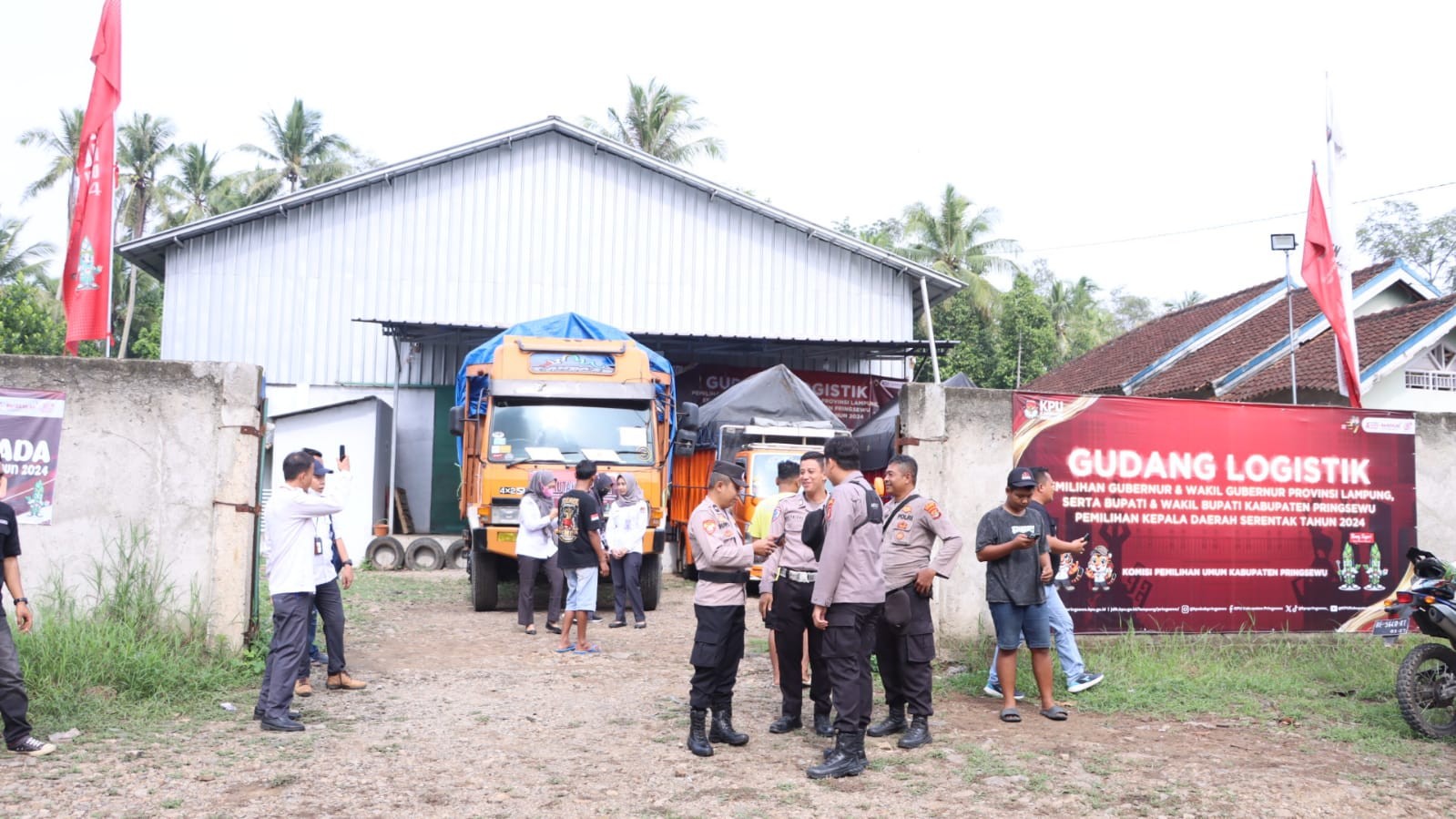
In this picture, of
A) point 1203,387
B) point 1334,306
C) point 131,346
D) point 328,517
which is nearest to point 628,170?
point 1203,387

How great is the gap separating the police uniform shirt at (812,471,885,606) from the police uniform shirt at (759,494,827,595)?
0.24 metres

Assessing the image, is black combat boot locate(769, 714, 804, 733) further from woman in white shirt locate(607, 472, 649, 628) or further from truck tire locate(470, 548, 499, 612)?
truck tire locate(470, 548, 499, 612)

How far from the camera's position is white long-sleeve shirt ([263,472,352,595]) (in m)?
6.78

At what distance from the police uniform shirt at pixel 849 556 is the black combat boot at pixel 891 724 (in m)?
1.08

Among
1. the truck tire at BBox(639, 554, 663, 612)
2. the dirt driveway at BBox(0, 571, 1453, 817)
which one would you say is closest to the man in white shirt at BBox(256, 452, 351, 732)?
the dirt driveway at BBox(0, 571, 1453, 817)

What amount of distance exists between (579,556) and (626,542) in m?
2.12

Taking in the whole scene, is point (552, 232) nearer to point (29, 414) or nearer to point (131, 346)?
point (29, 414)

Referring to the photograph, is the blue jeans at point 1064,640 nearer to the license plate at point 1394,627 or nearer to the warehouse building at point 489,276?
the license plate at point 1394,627

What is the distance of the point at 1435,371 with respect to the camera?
792 inches

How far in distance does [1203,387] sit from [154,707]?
20.5 meters

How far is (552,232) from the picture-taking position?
73.7 feet

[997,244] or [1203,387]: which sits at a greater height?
[997,244]

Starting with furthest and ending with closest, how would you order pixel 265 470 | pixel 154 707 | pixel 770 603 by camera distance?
pixel 265 470, pixel 154 707, pixel 770 603

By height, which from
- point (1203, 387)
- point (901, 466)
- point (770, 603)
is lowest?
point (770, 603)
